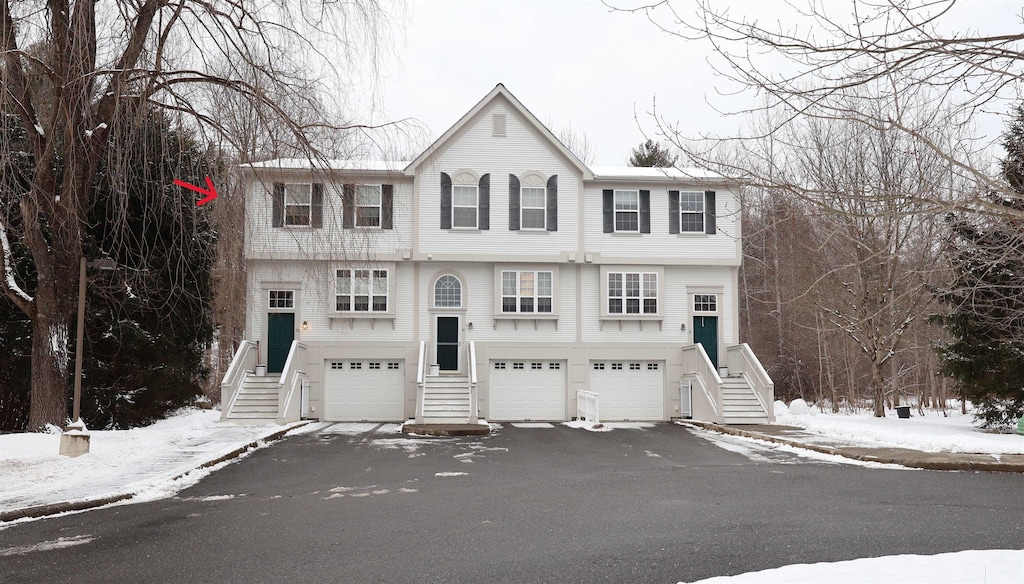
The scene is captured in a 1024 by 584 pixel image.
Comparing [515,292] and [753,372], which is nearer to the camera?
[753,372]

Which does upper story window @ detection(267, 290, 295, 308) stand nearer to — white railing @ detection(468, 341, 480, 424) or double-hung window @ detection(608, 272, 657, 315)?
white railing @ detection(468, 341, 480, 424)

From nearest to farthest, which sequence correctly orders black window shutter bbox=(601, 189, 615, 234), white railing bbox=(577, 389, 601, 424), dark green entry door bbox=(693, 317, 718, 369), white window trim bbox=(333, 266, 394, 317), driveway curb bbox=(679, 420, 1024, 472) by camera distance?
1. driveway curb bbox=(679, 420, 1024, 472)
2. white railing bbox=(577, 389, 601, 424)
3. white window trim bbox=(333, 266, 394, 317)
4. black window shutter bbox=(601, 189, 615, 234)
5. dark green entry door bbox=(693, 317, 718, 369)

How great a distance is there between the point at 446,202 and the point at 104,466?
46.4ft

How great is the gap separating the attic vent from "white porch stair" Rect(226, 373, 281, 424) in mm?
10071

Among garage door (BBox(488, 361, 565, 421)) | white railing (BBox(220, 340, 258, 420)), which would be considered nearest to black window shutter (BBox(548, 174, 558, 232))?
garage door (BBox(488, 361, 565, 421))

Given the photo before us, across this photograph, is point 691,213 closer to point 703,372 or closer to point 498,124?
point 703,372

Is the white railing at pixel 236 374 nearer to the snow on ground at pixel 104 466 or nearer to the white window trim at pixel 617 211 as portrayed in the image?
the snow on ground at pixel 104 466

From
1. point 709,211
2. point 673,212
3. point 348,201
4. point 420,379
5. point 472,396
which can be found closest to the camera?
point 348,201

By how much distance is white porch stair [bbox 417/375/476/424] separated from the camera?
20.8m

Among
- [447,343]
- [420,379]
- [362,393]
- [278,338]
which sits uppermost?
[278,338]

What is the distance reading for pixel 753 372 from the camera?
22859mm

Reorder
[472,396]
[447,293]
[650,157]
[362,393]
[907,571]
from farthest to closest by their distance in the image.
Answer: [650,157] → [447,293] → [362,393] → [472,396] → [907,571]

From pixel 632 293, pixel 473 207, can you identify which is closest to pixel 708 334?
pixel 632 293

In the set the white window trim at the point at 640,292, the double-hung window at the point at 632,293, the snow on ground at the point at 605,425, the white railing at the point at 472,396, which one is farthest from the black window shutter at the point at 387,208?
the snow on ground at the point at 605,425
